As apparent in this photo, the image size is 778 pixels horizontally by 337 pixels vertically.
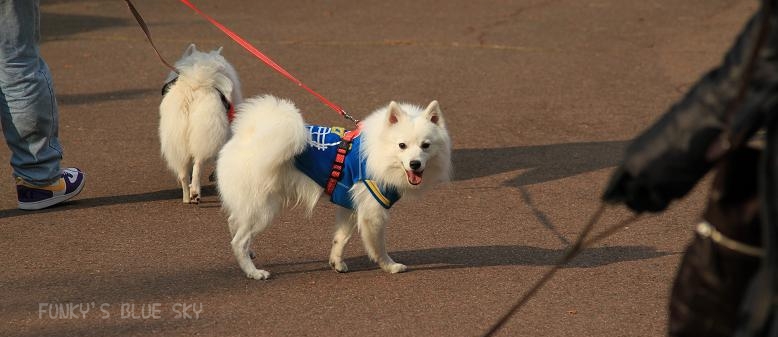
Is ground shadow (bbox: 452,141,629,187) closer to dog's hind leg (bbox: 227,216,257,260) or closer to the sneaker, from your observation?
dog's hind leg (bbox: 227,216,257,260)

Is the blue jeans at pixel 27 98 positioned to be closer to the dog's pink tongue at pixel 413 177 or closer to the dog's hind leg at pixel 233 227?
the dog's hind leg at pixel 233 227

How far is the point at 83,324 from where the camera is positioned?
489cm

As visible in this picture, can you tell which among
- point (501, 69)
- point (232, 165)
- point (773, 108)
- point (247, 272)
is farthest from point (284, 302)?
point (501, 69)

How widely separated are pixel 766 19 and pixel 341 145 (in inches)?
136

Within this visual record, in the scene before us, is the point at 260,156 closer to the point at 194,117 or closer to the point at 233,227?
the point at 233,227

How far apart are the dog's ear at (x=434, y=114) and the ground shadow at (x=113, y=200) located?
2.15m

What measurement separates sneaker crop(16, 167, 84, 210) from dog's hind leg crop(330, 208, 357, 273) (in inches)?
81.6

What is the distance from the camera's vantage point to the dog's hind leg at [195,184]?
7018 millimetres

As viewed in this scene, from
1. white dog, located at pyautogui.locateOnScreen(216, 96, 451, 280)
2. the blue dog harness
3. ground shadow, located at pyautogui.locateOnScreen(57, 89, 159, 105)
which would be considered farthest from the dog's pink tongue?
ground shadow, located at pyautogui.locateOnScreen(57, 89, 159, 105)

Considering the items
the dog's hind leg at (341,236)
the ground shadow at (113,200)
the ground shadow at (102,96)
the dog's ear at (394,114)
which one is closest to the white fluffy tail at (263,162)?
the dog's hind leg at (341,236)

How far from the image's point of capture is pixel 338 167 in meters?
5.71

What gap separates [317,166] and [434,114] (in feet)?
2.40

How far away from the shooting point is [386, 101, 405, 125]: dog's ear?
18.6ft

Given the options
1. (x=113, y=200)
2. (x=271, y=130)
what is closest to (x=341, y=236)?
(x=271, y=130)
